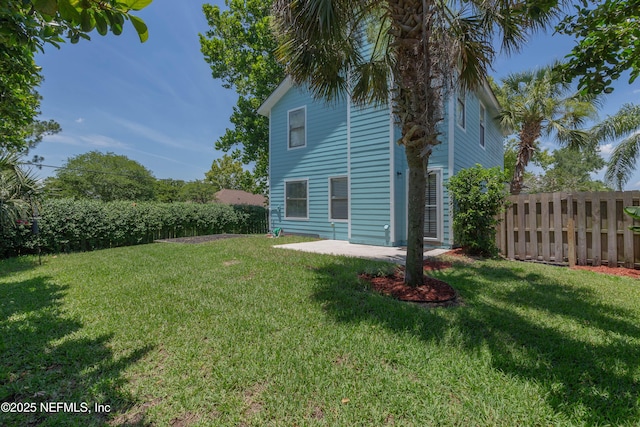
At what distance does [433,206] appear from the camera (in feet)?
28.9

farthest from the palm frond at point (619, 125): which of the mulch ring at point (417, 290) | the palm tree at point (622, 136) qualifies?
the mulch ring at point (417, 290)

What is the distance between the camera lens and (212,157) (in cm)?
3988

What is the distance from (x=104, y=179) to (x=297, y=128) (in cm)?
2707

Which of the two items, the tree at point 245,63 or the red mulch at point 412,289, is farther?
the tree at point 245,63

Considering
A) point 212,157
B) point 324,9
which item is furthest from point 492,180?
point 212,157

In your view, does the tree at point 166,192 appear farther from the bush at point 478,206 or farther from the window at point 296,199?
the bush at point 478,206

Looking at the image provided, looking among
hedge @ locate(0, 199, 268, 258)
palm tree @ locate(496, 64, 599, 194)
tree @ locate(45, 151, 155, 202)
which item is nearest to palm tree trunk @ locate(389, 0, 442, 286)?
hedge @ locate(0, 199, 268, 258)

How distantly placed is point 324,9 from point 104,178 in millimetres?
33642

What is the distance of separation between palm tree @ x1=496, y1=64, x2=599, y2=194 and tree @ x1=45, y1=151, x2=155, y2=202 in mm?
31429

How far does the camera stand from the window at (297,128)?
11.6 metres

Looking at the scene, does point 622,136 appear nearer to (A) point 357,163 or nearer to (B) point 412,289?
(A) point 357,163

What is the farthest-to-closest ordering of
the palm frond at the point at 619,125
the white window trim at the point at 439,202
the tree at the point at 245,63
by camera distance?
the tree at the point at 245,63, the palm frond at the point at 619,125, the white window trim at the point at 439,202

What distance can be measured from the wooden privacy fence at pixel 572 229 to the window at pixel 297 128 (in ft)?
25.7

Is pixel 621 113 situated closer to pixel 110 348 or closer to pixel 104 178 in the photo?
pixel 110 348
